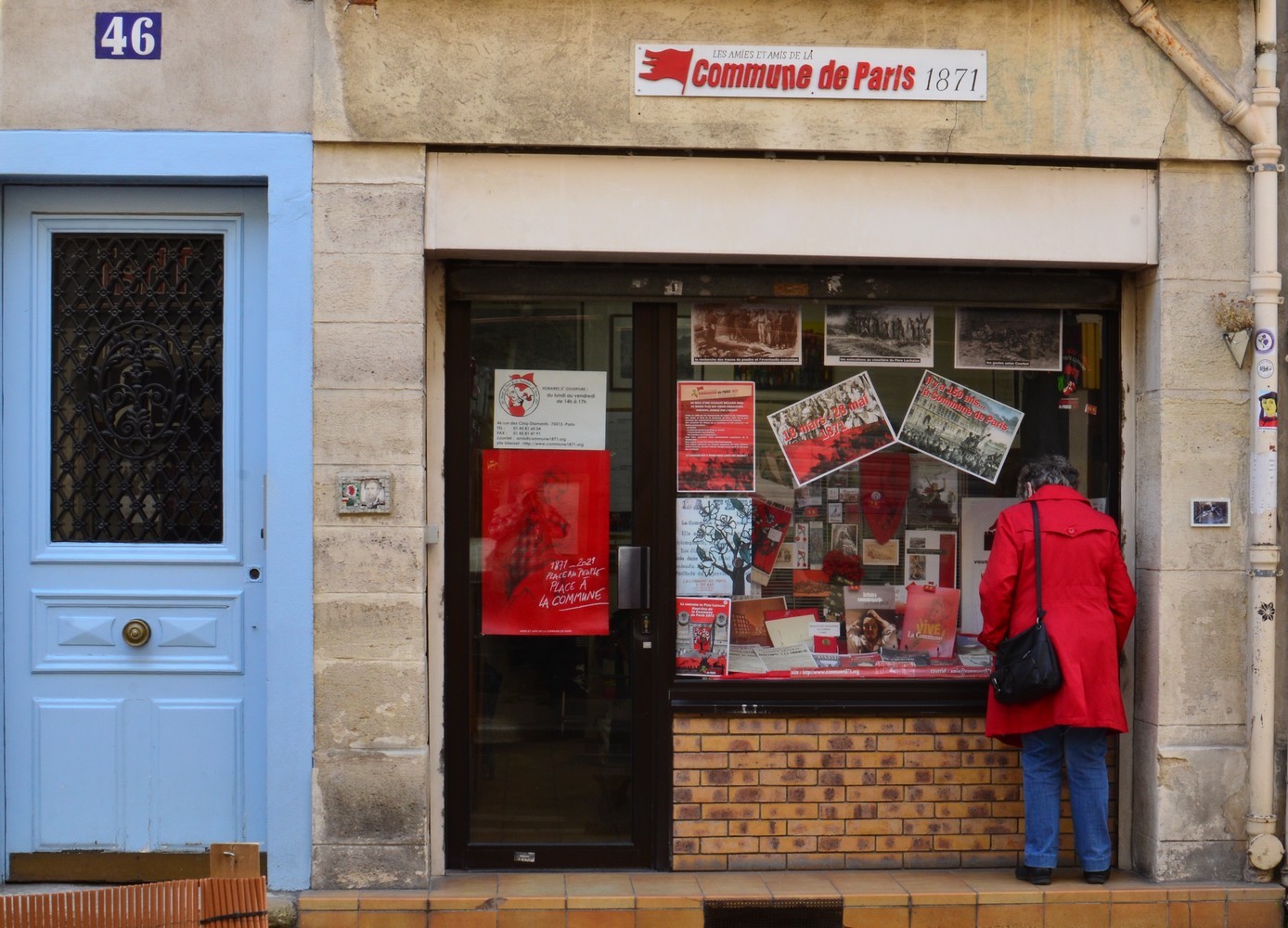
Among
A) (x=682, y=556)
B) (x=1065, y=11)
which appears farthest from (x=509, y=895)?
(x=1065, y=11)

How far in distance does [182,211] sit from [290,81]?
2.54 ft

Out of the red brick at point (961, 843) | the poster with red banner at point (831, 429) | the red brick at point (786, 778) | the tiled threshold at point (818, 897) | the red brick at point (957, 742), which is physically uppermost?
the poster with red banner at point (831, 429)

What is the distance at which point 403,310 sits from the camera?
5.38 meters

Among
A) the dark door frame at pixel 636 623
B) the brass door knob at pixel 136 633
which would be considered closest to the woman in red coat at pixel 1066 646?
the dark door frame at pixel 636 623

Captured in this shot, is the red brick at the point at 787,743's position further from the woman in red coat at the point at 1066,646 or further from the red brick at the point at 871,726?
the woman in red coat at the point at 1066,646

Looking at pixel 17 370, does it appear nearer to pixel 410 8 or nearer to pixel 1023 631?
pixel 410 8

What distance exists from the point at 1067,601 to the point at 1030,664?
333 mm

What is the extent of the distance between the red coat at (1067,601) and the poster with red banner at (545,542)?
5.84 ft

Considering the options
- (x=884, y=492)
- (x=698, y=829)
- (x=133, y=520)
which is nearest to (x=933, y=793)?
(x=698, y=829)

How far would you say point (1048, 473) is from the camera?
563cm

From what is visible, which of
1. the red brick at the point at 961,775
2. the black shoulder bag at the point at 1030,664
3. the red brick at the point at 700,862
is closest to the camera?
the black shoulder bag at the point at 1030,664

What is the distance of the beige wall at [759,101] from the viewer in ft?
17.6

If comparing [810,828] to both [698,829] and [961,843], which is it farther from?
[961,843]

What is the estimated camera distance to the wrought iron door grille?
553cm
